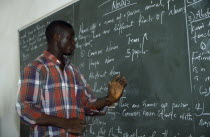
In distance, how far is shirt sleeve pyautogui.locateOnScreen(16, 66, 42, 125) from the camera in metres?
1.60

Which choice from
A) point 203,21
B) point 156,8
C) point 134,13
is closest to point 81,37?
point 134,13

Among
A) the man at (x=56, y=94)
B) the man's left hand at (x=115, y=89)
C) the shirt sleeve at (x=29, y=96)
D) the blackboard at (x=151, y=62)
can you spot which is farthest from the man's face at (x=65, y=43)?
the blackboard at (x=151, y=62)

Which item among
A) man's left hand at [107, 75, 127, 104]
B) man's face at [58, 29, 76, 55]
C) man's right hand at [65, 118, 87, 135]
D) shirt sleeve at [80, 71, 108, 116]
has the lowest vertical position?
man's right hand at [65, 118, 87, 135]

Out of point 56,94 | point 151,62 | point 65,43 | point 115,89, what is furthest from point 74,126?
point 151,62

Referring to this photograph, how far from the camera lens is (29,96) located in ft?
5.41

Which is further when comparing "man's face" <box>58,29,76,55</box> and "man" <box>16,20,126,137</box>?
"man's face" <box>58,29,76,55</box>

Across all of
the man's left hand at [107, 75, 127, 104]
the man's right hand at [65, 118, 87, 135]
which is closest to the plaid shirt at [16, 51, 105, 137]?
the man's right hand at [65, 118, 87, 135]

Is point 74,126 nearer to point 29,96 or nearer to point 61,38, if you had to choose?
point 29,96

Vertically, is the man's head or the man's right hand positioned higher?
the man's head

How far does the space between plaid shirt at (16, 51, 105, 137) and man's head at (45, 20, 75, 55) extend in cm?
6

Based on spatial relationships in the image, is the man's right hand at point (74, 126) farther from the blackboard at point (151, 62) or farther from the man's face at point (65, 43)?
the blackboard at point (151, 62)

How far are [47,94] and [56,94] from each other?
0.17 ft

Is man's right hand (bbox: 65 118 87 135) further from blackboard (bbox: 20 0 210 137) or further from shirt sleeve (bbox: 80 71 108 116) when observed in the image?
blackboard (bbox: 20 0 210 137)

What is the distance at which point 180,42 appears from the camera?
6.31 feet
